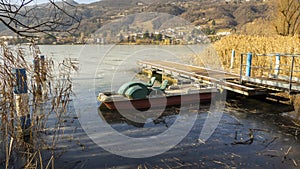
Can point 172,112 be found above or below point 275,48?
below

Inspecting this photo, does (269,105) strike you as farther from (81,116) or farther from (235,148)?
(81,116)

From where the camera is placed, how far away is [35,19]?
2.74m

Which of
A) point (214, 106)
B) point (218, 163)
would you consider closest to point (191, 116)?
point (214, 106)

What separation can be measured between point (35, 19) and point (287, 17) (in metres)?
22.0

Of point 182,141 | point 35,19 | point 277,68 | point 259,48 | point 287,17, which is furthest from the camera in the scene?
point 287,17

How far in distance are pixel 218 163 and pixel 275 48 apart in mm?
10957

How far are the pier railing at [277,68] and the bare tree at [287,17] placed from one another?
24.5 feet

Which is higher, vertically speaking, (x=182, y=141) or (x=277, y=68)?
(x=277, y=68)

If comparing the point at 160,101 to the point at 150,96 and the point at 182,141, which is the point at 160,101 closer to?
the point at 150,96

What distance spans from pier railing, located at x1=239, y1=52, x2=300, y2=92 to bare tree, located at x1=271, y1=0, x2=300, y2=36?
24.5 ft

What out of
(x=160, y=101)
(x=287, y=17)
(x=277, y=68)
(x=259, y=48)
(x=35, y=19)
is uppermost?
(x=287, y=17)

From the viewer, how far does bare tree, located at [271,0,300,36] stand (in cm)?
2042

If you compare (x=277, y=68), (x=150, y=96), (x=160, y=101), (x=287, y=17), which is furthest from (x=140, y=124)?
(x=287, y=17)

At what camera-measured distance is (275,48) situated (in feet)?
47.9
